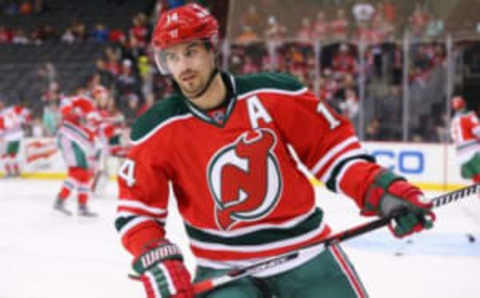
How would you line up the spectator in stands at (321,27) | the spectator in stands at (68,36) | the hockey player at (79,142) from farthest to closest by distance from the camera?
the spectator in stands at (68,36) → the spectator in stands at (321,27) → the hockey player at (79,142)

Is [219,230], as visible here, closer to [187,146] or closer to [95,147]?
[187,146]

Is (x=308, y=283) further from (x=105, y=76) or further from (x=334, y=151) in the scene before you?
(x=105, y=76)

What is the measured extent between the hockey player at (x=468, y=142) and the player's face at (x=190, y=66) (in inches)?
151

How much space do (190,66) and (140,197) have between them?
36 cm

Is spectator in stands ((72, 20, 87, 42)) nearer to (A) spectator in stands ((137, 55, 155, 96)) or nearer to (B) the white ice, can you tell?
(A) spectator in stands ((137, 55, 155, 96))

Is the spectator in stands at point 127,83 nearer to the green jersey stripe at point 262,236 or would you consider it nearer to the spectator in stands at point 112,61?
the spectator in stands at point 112,61

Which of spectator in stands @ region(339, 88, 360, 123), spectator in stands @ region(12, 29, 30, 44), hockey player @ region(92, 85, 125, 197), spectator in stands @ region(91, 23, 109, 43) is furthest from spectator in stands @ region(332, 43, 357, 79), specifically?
spectator in stands @ region(12, 29, 30, 44)

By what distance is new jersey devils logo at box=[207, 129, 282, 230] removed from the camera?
5.52 ft

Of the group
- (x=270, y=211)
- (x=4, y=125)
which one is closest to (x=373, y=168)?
(x=270, y=211)

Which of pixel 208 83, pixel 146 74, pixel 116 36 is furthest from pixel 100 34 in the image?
pixel 208 83

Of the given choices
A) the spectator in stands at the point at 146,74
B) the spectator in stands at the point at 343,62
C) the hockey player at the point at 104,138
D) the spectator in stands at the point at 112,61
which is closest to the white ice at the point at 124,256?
the hockey player at the point at 104,138

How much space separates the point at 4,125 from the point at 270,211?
7.55 metres

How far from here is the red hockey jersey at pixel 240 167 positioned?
169cm

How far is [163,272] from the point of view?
5.16ft
